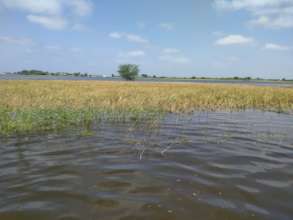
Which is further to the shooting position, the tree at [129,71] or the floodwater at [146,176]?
the tree at [129,71]

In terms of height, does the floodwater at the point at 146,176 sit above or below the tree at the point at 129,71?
below

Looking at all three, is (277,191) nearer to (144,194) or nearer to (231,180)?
(231,180)

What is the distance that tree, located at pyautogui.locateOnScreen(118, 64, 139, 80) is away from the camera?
100m

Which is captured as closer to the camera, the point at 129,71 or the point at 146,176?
the point at 146,176

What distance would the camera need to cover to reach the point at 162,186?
212 inches

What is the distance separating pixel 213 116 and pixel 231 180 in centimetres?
918

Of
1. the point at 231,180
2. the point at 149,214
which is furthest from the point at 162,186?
the point at 231,180

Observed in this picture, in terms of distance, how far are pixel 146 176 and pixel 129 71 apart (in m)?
95.9

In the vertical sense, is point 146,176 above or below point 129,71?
below

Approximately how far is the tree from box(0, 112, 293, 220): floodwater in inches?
3606

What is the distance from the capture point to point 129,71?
100250mm

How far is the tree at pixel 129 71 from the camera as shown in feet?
330

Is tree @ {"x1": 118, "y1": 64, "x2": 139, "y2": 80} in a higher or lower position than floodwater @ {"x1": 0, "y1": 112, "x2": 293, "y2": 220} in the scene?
higher

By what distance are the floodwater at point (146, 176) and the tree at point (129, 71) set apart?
91.6 m
